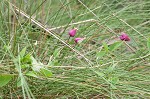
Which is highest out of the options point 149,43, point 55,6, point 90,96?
point 55,6

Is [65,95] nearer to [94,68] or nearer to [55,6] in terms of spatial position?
[94,68]

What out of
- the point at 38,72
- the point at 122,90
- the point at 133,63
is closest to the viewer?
the point at 38,72

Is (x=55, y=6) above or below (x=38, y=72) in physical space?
above

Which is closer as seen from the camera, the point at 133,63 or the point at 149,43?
the point at 149,43

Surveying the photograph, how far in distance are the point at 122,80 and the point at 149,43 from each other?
14 centimetres

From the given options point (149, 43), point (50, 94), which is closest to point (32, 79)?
point (50, 94)

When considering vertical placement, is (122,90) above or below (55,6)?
below

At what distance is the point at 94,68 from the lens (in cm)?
99

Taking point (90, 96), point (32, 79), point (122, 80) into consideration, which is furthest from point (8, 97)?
point (122, 80)

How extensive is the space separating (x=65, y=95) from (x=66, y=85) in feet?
0.10

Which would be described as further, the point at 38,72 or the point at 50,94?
the point at 50,94

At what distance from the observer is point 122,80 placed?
3.46 ft

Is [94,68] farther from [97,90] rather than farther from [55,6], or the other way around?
[55,6]

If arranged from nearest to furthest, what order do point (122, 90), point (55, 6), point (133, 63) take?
point (122, 90)
point (133, 63)
point (55, 6)
